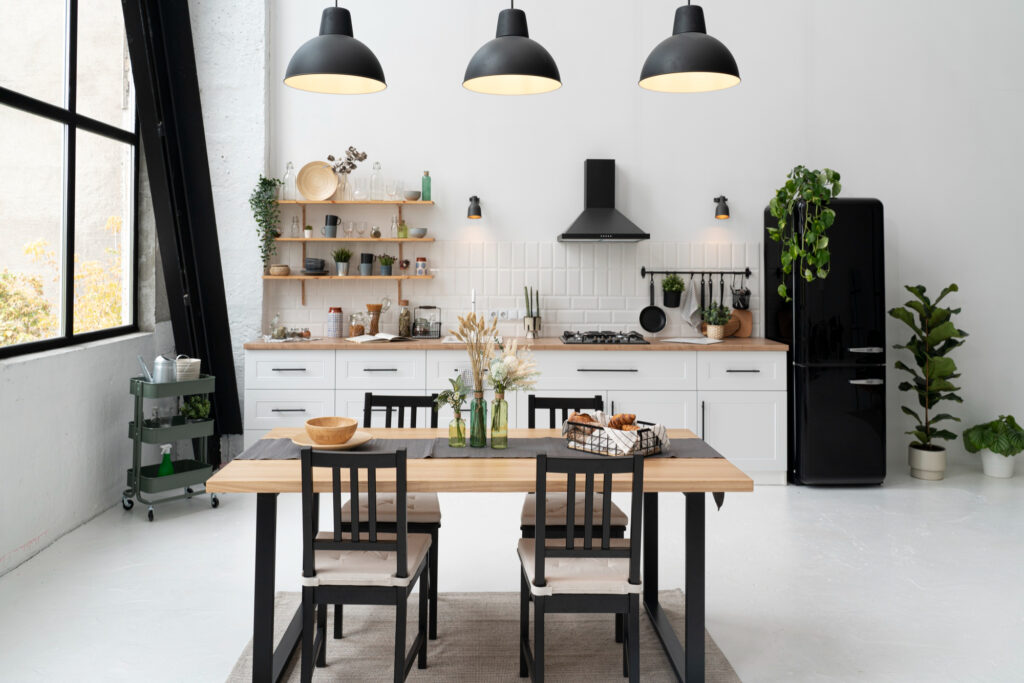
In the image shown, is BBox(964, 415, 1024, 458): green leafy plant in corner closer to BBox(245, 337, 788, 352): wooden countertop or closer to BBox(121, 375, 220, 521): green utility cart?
BBox(245, 337, 788, 352): wooden countertop

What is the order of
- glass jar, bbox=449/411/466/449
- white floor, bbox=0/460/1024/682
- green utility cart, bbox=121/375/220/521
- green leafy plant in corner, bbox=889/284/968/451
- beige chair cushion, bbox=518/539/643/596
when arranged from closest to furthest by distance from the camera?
beige chair cushion, bbox=518/539/643/596 → white floor, bbox=0/460/1024/682 → glass jar, bbox=449/411/466/449 → green utility cart, bbox=121/375/220/521 → green leafy plant in corner, bbox=889/284/968/451

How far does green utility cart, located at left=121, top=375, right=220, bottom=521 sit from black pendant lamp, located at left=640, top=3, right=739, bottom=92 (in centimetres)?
343

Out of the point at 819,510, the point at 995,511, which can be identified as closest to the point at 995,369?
the point at 995,511

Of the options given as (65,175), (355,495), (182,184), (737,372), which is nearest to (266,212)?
(182,184)

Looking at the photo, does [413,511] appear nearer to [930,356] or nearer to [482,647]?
[482,647]

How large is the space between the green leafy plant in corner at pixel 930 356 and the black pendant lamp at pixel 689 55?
3.47m

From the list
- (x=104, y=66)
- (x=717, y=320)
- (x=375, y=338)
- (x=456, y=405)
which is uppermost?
(x=104, y=66)

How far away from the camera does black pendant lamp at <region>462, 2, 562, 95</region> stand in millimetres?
2729

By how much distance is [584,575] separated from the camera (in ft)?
8.22

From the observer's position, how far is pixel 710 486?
98.3 inches

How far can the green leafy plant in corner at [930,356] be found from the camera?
5.47m

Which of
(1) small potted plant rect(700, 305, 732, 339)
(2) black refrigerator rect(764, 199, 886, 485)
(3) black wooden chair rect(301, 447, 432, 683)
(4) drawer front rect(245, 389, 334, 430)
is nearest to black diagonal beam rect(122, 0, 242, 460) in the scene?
(4) drawer front rect(245, 389, 334, 430)

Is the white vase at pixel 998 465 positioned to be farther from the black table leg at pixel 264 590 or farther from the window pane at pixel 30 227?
the window pane at pixel 30 227

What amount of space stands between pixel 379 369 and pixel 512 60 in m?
3.11
